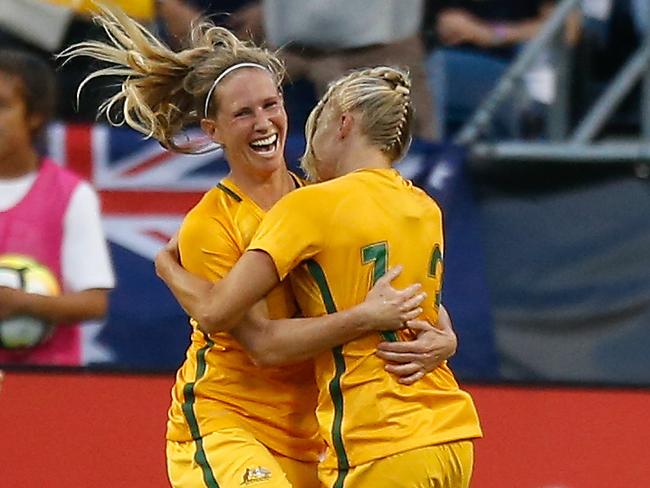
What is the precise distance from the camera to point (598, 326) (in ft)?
19.7

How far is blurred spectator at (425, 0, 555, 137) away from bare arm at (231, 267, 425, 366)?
3.27 m

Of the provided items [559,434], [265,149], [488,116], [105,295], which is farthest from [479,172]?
[265,149]

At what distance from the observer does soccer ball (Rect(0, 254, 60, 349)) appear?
5012mm

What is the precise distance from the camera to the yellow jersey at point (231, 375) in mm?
3588

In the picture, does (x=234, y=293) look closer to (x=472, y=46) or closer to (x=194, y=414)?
(x=194, y=414)

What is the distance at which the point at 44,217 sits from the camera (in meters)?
5.05

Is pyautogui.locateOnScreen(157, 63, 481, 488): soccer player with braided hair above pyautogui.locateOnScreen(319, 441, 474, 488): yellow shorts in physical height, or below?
above

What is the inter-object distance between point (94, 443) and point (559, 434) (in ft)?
4.61

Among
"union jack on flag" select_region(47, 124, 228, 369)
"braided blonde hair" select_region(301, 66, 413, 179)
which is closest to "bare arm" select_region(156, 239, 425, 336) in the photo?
"braided blonde hair" select_region(301, 66, 413, 179)

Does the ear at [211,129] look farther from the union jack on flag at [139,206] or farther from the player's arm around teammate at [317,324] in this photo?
the union jack on flag at [139,206]

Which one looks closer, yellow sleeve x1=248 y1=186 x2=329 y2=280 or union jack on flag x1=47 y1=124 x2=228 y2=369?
yellow sleeve x1=248 y1=186 x2=329 y2=280

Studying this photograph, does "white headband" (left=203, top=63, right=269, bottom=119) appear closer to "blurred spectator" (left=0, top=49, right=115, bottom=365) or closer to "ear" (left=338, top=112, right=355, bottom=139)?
"ear" (left=338, top=112, right=355, bottom=139)

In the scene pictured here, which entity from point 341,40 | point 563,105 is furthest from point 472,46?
point 341,40

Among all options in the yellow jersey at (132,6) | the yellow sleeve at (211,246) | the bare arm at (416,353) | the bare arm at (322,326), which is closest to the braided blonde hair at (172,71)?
the yellow sleeve at (211,246)
